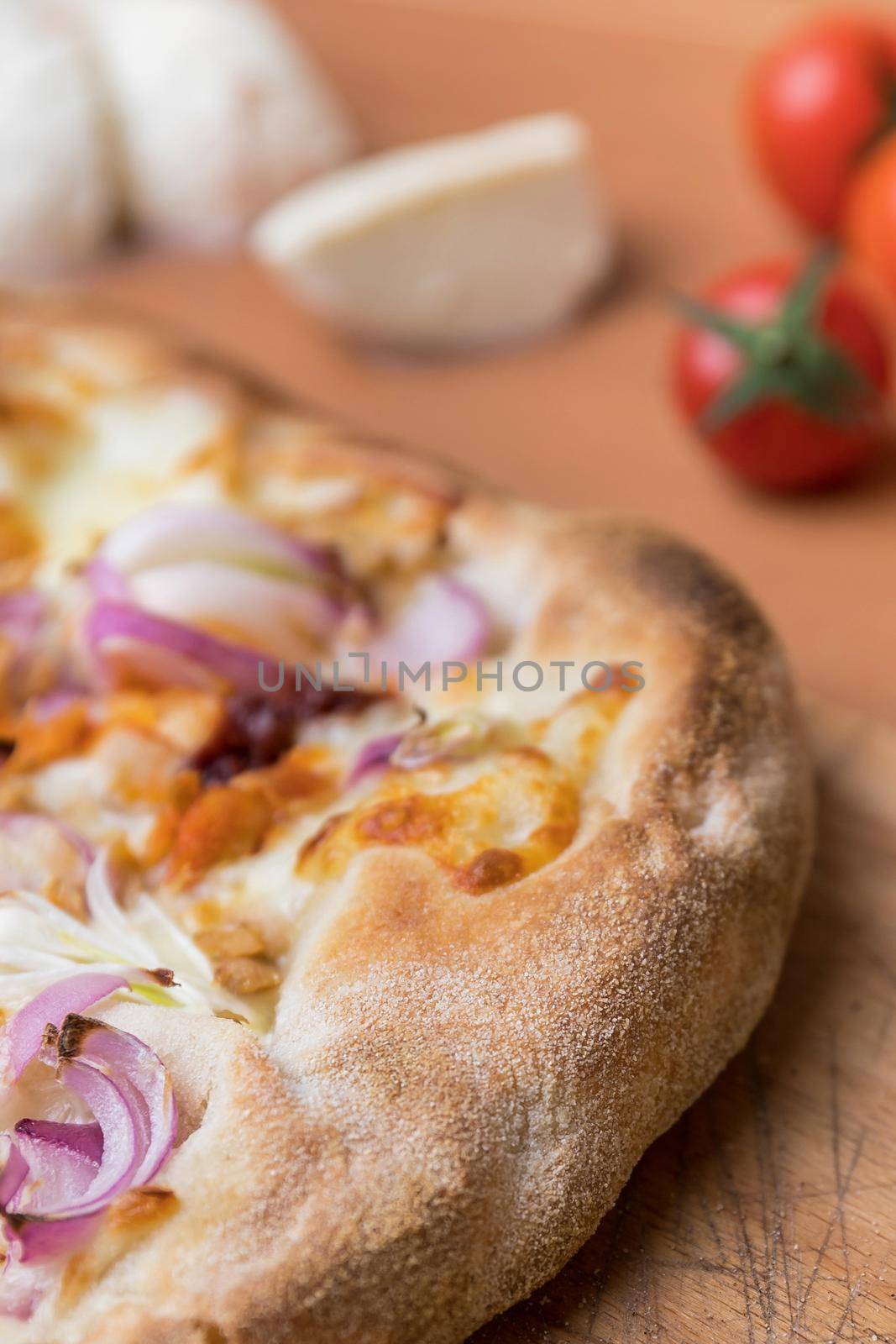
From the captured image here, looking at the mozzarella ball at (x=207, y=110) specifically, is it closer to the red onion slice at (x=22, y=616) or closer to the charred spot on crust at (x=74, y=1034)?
the red onion slice at (x=22, y=616)

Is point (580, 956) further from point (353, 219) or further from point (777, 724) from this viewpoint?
point (353, 219)

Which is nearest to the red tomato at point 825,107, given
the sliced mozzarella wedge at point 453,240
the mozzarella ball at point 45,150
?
the sliced mozzarella wedge at point 453,240

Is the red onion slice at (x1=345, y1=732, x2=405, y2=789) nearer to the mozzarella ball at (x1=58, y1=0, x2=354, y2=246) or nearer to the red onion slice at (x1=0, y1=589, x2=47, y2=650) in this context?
the red onion slice at (x1=0, y1=589, x2=47, y2=650)

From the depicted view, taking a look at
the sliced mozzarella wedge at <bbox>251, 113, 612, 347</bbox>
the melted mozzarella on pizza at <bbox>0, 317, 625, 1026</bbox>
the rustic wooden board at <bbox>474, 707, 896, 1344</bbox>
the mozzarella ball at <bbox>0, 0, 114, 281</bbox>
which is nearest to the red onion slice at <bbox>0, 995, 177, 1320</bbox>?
the melted mozzarella on pizza at <bbox>0, 317, 625, 1026</bbox>

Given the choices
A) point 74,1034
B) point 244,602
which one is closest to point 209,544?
point 244,602

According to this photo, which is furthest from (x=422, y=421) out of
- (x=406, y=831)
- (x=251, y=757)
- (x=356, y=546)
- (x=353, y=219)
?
(x=406, y=831)

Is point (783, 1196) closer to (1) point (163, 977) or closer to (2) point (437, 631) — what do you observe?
(1) point (163, 977)

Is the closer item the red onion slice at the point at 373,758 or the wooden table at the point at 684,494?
the wooden table at the point at 684,494

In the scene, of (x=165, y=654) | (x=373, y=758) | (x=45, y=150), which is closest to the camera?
(x=373, y=758)
